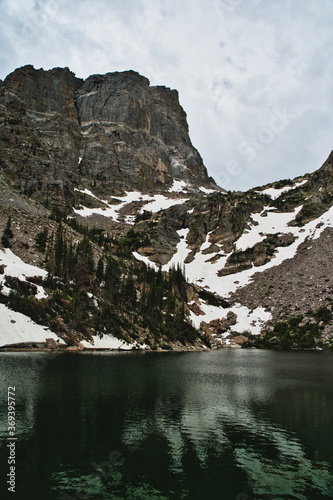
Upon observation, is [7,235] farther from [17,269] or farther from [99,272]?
[99,272]

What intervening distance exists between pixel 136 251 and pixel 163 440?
366ft

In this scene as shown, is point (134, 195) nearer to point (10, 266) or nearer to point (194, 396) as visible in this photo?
point (10, 266)

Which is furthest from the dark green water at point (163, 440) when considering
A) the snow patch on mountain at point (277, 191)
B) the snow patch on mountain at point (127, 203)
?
the snow patch on mountain at point (277, 191)

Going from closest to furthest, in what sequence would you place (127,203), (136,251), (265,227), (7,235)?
(7,235), (136,251), (265,227), (127,203)

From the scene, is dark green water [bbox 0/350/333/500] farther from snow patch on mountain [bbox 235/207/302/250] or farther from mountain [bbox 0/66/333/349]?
snow patch on mountain [bbox 235/207/302/250]

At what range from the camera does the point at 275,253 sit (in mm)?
126125

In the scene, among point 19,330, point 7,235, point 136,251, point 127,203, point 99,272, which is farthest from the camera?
point 127,203

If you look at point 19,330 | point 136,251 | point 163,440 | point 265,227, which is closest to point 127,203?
point 136,251

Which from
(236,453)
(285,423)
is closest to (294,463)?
(236,453)

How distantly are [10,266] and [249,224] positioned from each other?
386 ft

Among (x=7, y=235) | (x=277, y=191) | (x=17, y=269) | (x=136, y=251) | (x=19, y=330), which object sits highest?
(x=277, y=191)

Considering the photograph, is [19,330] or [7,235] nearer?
[19,330]

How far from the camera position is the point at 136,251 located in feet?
408

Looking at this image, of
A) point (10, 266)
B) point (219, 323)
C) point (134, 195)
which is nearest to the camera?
point (10, 266)
